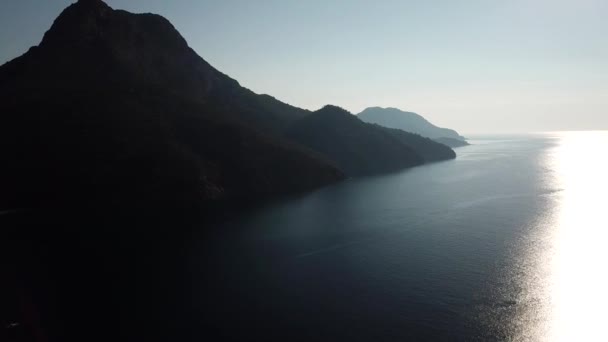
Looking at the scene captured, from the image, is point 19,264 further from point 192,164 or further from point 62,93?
point 62,93

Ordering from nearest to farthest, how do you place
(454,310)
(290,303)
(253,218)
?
(454,310) < (290,303) < (253,218)

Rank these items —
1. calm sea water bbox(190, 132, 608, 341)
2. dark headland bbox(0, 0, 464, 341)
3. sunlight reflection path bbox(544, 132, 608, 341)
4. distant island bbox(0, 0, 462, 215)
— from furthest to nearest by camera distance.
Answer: distant island bbox(0, 0, 462, 215) < dark headland bbox(0, 0, 464, 341) < sunlight reflection path bbox(544, 132, 608, 341) < calm sea water bbox(190, 132, 608, 341)

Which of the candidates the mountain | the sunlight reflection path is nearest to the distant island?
the mountain

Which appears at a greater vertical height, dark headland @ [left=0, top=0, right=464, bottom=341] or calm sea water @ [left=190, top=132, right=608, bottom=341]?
dark headland @ [left=0, top=0, right=464, bottom=341]

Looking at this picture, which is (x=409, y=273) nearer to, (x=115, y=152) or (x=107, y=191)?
(x=107, y=191)

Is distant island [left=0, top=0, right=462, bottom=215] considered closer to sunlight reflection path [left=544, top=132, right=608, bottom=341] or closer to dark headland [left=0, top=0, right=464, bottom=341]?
dark headland [left=0, top=0, right=464, bottom=341]

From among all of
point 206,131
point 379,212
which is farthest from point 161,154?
point 379,212

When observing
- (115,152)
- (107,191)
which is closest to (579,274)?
(107,191)

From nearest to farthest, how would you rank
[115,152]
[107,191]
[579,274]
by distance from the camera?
1. [579,274]
2. [107,191]
3. [115,152]

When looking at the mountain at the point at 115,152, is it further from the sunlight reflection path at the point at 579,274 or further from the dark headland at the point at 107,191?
the sunlight reflection path at the point at 579,274
